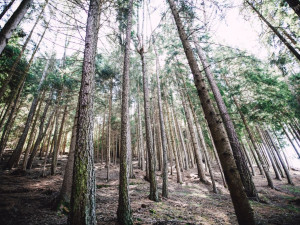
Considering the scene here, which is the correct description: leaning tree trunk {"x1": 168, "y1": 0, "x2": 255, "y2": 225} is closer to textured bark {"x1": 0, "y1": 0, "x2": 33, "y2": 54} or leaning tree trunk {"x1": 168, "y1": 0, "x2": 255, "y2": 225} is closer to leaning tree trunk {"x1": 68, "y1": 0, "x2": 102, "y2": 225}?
leaning tree trunk {"x1": 68, "y1": 0, "x2": 102, "y2": 225}

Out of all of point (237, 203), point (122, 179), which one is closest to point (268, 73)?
point (237, 203)

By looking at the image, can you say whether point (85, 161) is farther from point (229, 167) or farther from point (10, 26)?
point (10, 26)

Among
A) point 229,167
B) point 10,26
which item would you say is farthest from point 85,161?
point 10,26

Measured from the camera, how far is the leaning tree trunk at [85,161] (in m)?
2.96

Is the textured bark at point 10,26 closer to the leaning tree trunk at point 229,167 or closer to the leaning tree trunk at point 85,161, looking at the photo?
the leaning tree trunk at point 85,161

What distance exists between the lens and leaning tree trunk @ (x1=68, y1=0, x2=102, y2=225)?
9.70ft

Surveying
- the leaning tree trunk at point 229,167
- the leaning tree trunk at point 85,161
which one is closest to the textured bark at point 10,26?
the leaning tree trunk at point 85,161

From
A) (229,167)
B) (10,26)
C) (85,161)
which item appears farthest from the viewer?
(10,26)

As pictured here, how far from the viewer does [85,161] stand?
3.27 m

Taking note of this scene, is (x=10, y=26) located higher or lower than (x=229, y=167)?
higher

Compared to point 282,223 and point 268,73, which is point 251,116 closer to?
point 268,73

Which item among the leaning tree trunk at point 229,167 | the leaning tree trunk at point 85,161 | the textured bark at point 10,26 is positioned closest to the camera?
the leaning tree trunk at point 229,167

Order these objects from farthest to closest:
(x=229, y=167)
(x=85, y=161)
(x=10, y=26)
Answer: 1. (x=10, y=26)
2. (x=85, y=161)
3. (x=229, y=167)

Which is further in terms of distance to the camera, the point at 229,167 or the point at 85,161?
the point at 85,161
